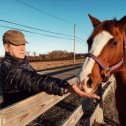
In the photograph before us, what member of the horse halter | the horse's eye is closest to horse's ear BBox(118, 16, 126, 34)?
the horse halter

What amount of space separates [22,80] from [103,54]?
45.2 inches

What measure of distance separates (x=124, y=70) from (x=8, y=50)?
1834 millimetres

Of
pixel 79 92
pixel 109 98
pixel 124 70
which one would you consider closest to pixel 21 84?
pixel 79 92

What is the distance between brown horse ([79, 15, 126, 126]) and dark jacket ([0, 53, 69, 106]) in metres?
0.32

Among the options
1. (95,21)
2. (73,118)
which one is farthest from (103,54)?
(73,118)

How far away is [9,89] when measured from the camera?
338 centimetres

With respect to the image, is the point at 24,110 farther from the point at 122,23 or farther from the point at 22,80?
the point at 122,23

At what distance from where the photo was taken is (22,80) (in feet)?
10.4

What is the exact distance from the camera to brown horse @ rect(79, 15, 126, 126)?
3.42 metres

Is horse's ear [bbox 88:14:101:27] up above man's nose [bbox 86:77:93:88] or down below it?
above

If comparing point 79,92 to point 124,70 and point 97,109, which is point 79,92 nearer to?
point 124,70

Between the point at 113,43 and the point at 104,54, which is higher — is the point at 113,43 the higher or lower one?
the higher one

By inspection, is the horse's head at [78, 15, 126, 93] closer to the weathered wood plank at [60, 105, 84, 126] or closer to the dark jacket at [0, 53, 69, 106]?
the dark jacket at [0, 53, 69, 106]

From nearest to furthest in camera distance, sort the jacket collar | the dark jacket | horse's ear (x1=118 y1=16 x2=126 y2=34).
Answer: the dark jacket < the jacket collar < horse's ear (x1=118 y1=16 x2=126 y2=34)
